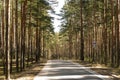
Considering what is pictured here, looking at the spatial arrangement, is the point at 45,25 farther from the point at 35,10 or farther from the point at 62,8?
the point at 62,8

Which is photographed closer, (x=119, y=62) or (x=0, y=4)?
(x=119, y=62)

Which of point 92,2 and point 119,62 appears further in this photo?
point 92,2

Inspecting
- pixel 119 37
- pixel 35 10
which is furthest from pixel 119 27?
pixel 35 10

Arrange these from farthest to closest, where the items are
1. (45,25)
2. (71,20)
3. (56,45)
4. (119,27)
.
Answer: (56,45)
(71,20)
(45,25)
(119,27)

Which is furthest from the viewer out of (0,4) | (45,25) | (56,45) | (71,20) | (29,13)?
(56,45)

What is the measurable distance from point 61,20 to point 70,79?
6375 centimetres

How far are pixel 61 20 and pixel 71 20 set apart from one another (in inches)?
178

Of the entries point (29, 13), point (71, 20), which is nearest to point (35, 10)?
point (29, 13)

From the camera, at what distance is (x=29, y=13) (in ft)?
149

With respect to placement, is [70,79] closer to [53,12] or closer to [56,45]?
[53,12]

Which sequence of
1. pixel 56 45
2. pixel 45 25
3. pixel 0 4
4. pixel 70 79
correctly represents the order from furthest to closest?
pixel 56 45
pixel 45 25
pixel 0 4
pixel 70 79

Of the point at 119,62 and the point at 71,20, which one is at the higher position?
the point at 71,20

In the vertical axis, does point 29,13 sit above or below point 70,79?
above

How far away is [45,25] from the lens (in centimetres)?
5747
